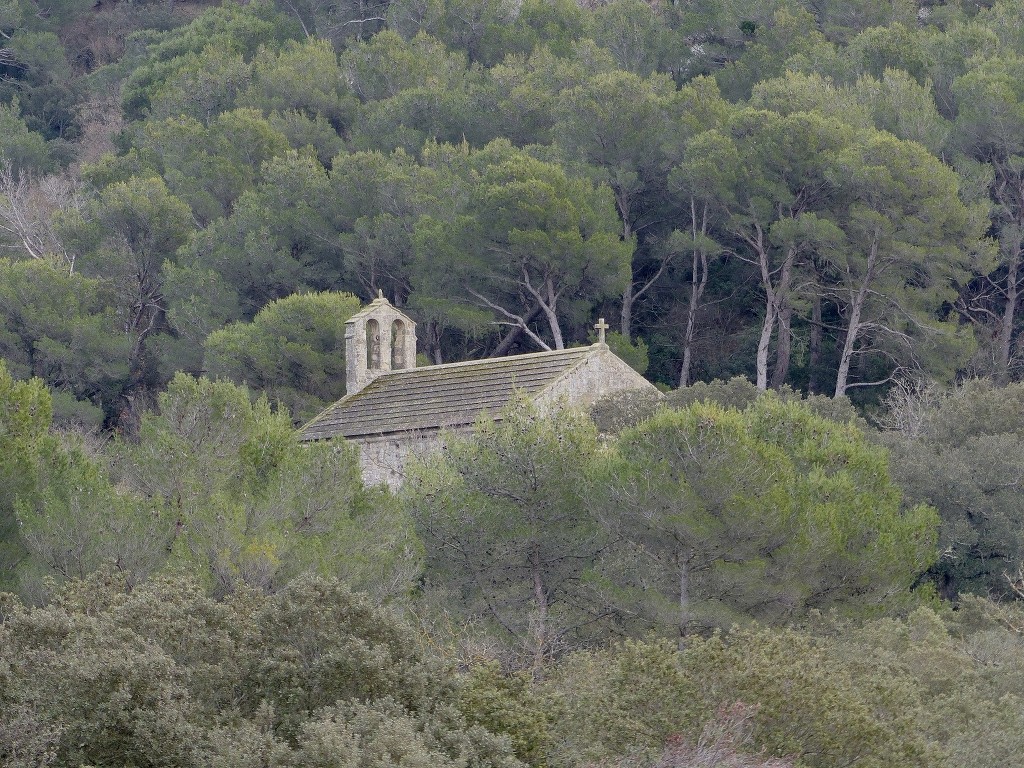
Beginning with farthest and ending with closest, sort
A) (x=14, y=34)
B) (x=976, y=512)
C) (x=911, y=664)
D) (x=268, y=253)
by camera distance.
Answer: (x=14, y=34) < (x=268, y=253) < (x=976, y=512) < (x=911, y=664)

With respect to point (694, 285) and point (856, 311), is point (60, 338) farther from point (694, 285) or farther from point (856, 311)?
point (856, 311)

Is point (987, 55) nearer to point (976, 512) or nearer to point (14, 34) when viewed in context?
point (976, 512)

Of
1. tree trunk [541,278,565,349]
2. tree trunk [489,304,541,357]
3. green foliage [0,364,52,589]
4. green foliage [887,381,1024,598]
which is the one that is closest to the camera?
green foliage [0,364,52,589]

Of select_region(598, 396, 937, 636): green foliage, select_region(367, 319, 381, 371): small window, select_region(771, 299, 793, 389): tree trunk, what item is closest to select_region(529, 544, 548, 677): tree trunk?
select_region(598, 396, 937, 636): green foliage

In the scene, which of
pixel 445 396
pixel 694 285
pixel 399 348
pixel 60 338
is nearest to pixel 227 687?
pixel 445 396

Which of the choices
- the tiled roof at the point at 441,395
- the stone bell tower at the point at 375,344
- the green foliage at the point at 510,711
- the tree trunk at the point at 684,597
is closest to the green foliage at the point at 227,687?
the green foliage at the point at 510,711

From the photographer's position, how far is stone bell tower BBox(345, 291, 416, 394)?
28.7 meters

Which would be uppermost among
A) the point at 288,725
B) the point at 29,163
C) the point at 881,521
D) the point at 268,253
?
the point at 288,725

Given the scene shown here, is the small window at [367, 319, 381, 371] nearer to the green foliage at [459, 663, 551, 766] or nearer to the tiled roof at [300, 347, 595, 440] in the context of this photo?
the tiled roof at [300, 347, 595, 440]

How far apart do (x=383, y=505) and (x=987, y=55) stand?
2151 cm

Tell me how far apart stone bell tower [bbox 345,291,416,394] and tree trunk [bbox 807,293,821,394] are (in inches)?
340

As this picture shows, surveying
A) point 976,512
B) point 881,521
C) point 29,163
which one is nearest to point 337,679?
point 881,521

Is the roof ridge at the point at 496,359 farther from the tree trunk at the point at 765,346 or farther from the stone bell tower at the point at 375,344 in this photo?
the tree trunk at the point at 765,346

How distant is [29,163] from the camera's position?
56438mm
